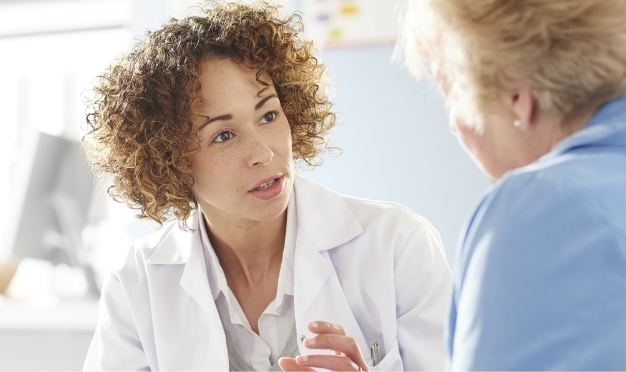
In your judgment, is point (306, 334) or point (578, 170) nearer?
point (578, 170)

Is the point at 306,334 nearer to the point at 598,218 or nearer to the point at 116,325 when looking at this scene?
the point at 116,325

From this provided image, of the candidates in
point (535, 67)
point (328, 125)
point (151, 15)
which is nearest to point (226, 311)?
point (328, 125)

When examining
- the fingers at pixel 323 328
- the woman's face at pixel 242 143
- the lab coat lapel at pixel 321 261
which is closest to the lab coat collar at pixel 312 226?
the lab coat lapel at pixel 321 261

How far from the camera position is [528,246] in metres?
0.63

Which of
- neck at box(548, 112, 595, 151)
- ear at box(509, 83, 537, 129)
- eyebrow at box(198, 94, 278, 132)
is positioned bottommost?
neck at box(548, 112, 595, 151)

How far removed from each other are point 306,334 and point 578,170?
0.92 metres

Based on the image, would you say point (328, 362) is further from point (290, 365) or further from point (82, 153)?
point (82, 153)

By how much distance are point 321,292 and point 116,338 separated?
52 centimetres

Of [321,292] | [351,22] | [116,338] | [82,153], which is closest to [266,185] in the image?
[321,292]

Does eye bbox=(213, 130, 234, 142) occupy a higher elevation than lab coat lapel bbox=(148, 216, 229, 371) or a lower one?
higher

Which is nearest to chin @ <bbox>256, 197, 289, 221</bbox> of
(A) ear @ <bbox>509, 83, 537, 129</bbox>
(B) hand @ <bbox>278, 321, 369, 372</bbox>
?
(B) hand @ <bbox>278, 321, 369, 372</bbox>

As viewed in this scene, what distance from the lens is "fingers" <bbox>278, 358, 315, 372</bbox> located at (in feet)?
3.86

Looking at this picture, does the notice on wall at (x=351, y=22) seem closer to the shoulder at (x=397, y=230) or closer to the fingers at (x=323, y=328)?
the shoulder at (x=397, y=230)

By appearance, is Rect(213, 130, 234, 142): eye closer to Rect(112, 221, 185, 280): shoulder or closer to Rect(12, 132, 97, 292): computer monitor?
Rect(112, 221, 185, 280): shoulder
